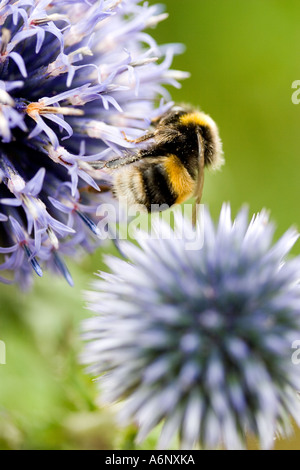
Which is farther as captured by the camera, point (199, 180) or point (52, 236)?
point (52, 236)

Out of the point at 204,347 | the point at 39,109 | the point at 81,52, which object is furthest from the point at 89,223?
the point at 204,347

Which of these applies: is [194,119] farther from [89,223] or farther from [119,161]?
[89,223]

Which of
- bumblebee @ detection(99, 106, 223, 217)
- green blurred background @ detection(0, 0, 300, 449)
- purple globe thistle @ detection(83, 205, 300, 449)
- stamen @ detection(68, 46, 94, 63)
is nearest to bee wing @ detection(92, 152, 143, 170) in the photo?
bumblebee @ detection(99, 106, 223, 217)

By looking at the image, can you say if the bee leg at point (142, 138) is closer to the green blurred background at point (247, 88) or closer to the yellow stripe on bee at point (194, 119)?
the yellow stripe on bee at point (194, 119)

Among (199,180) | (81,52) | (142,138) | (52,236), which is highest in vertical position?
(81,52)

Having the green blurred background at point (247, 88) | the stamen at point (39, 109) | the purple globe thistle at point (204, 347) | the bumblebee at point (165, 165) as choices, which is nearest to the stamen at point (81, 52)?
the stamen at point (39, 109)

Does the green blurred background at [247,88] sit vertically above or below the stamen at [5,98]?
above

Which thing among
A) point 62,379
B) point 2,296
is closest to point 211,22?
point 2,296
